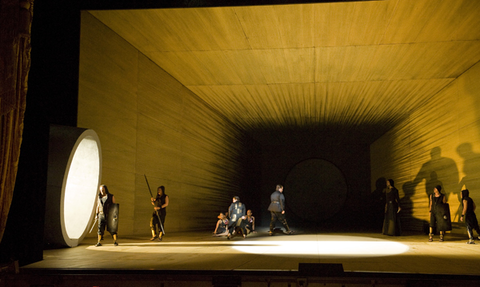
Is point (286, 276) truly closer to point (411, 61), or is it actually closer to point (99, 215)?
point (99, 215)

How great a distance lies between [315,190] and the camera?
2462 centimetres

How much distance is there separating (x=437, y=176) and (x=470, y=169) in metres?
2.35

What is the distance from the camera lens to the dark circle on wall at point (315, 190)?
80.3ft

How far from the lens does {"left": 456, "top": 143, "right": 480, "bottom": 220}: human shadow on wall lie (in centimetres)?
1068

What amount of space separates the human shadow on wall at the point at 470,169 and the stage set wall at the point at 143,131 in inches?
323

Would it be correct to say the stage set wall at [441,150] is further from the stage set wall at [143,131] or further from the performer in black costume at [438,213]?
the stage set wall at [143,131]

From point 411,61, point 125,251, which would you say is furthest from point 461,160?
point 125,251

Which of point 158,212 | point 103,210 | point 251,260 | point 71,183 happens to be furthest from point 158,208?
point 251,260

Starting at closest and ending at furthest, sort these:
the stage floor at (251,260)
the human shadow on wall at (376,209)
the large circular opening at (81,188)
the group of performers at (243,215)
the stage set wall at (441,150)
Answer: the stage floor at (251,260)
the group of performers at (243,215)
the large circular opening at (81,188)
the stage set wall at (441,150)
the human shadow on wall at (376,209)

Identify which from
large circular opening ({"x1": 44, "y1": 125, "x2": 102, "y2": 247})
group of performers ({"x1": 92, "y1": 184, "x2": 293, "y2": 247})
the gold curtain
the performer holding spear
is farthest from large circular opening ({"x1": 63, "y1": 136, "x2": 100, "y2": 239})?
the gold curtain

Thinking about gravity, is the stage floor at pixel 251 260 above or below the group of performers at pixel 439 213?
below

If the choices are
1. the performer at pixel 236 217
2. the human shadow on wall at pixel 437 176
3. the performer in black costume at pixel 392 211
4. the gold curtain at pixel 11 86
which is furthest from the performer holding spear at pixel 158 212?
the human shadow on wall at pixel 437 176

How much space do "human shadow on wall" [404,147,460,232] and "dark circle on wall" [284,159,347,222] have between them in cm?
870

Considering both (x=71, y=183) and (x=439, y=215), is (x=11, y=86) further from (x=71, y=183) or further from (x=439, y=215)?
(x=439, y=215)
